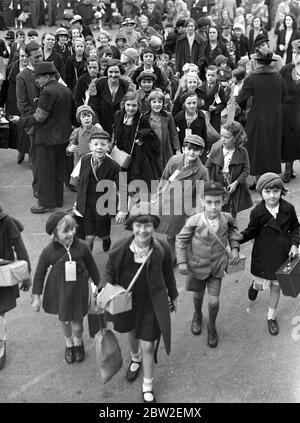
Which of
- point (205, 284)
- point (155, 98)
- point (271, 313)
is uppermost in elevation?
point (155, 98)

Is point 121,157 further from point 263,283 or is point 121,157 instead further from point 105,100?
point 263,283

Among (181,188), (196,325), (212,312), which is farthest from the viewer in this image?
(181,188)

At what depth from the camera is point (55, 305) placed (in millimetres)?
4836

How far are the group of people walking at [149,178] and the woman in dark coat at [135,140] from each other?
0.04 ft

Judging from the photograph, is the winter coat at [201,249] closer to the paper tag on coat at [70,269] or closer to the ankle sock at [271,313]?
the ankle sock at [271,313]

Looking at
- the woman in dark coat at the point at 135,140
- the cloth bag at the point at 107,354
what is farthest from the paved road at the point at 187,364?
the woman in dark coat at the point at 135,140

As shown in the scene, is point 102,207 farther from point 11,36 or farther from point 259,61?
point 11,36

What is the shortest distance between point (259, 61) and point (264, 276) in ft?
12.7

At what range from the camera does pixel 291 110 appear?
8711 mm

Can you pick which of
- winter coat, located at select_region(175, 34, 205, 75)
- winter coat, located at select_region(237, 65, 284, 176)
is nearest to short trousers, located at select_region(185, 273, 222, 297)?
winter coat, located at select_region(237, 65, 284, 176)

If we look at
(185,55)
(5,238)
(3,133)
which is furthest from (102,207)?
(185,55)

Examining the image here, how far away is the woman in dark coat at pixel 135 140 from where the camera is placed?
276 inches

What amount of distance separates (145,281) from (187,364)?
101 centimetres

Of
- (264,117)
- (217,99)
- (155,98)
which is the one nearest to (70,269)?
(155,98)
